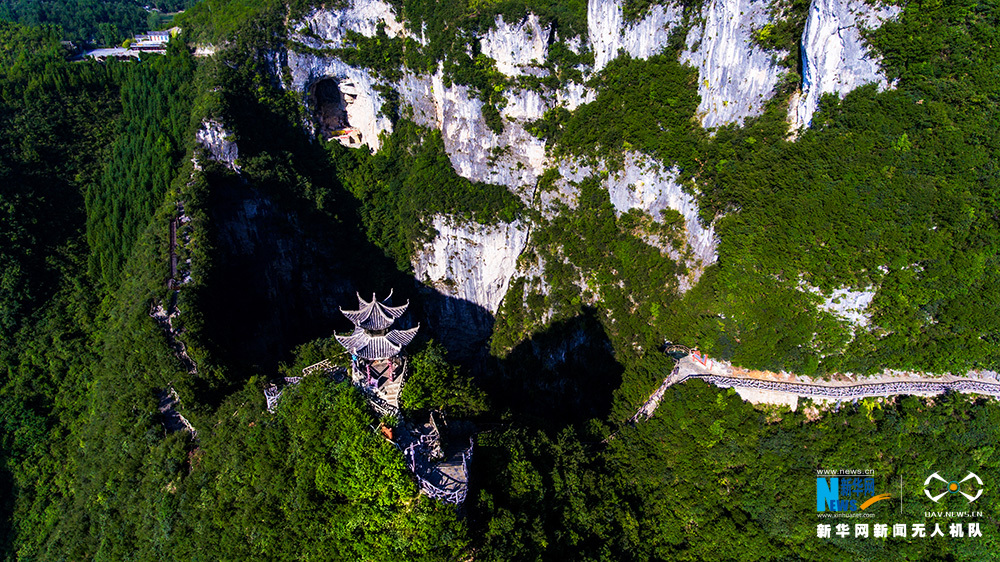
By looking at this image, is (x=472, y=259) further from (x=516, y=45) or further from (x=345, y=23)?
(x=345, y=23)

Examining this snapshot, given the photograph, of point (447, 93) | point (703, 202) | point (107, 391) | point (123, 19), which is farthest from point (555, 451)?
point (123, 19)

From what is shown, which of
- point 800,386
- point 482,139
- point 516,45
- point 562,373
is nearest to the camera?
point 800,386

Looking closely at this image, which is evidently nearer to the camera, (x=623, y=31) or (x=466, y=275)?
(x=623, y=31)

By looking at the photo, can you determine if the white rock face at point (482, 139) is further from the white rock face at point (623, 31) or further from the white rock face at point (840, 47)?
the white rock face at point (840, 47)

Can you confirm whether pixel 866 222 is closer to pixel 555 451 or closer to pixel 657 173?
pixel 657 173

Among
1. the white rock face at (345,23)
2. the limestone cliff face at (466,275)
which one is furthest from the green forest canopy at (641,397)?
the white rock face at (345,23)

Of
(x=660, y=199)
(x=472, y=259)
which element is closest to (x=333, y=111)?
(x=472, y=259)

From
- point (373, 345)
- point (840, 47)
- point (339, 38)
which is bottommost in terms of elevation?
point (373, 345)
